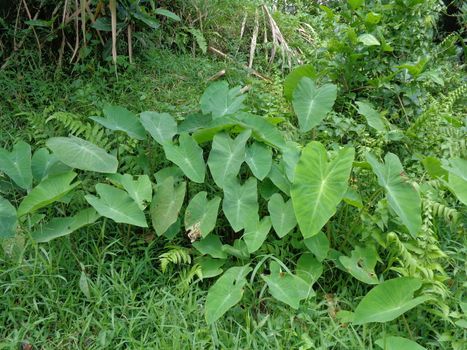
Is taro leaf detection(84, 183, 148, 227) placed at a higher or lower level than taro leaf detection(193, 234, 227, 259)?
higher

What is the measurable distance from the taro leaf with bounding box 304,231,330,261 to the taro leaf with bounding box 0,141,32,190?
4.36ft

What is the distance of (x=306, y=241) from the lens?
239 cm

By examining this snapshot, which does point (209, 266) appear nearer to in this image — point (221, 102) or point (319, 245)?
point (319, 245)

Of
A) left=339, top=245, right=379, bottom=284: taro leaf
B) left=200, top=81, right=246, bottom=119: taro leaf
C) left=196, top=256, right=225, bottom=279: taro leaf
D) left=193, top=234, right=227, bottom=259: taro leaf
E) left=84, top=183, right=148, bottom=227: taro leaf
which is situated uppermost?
left=200, top=81, right=246, bottom=119: taro leaf

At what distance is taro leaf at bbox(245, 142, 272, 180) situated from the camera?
8.37 feet

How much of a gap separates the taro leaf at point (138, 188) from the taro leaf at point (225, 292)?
51cm

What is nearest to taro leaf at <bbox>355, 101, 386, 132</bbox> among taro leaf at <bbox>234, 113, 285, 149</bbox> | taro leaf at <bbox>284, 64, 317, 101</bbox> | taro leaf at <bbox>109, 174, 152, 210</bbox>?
taro leaf at <bbox>284, 64, 317, 101</bbox>

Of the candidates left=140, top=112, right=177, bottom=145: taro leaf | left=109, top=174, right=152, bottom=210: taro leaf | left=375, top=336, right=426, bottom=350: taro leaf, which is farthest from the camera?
left=140, top=112, right=177, bottom=145: taro leaf

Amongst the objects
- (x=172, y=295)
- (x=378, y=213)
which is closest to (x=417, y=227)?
(x=378, y=213)

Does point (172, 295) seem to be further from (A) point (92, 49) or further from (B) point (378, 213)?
(A) point (92, 49)

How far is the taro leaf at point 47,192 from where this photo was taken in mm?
2385

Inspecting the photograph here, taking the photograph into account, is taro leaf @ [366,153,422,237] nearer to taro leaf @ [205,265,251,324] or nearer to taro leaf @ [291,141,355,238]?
taro leaf @ [291,141,355,238]

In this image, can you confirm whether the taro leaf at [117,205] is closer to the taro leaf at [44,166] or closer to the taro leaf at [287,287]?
the taro leaf at [44,166]

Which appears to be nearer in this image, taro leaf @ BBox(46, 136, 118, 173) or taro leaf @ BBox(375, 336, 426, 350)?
taro leaf @ BBox(375, 336, 426, 350)
